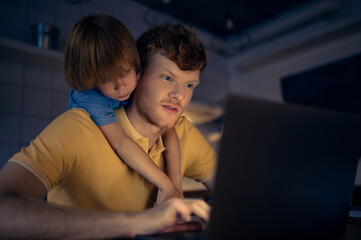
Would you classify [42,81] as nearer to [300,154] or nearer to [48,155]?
[48,155]

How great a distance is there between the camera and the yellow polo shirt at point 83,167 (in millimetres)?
831

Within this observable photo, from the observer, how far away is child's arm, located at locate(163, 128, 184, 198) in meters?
1.14

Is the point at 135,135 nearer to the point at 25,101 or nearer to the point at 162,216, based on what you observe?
the point at 162,216

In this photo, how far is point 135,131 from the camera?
120cm

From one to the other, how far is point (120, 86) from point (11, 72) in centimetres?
173

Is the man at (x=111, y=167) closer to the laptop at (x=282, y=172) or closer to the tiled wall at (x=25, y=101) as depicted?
the laptop at (x=282, y=172)

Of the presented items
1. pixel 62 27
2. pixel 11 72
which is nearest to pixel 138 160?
pixel 11 72

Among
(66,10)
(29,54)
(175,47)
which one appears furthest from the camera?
(66,10)

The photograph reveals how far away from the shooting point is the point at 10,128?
7.58ft

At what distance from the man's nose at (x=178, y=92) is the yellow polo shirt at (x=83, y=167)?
196 mm

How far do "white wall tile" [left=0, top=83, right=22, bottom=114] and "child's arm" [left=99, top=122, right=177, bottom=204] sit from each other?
1.64 metres

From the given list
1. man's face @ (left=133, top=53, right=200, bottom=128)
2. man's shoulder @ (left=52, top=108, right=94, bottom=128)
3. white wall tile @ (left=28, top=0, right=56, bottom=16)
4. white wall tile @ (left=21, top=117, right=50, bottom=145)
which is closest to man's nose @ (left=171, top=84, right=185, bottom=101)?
man's face @ (left=133, top=53, right=200, bottom=128)

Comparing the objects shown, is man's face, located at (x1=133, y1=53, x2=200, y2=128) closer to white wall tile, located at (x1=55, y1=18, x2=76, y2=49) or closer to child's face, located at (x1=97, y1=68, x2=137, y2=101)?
child's face, located at (x1=97, y1=68, x2=137, y2=101)

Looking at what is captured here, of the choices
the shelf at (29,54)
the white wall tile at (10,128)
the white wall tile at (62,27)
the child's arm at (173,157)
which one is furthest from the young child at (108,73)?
the white wall tile at (62,27)
